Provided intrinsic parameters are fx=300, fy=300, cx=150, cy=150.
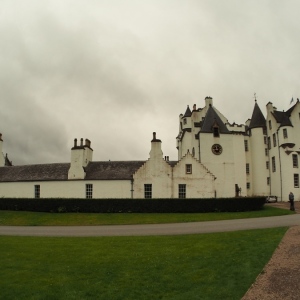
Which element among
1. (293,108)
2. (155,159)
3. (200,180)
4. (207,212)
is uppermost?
(293,108)

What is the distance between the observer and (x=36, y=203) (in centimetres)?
3719

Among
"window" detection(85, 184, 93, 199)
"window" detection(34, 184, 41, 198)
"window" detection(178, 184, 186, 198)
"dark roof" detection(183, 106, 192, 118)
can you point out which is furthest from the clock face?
"window" detection(34, 184, 41, 198)

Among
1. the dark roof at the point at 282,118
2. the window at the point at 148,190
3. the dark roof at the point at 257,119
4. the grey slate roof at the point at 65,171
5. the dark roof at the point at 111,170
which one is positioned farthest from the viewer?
the dark roof at the point at 257,119

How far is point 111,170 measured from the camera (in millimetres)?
41781

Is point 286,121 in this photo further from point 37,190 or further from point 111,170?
point 37,190

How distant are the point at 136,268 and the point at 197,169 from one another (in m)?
28.9

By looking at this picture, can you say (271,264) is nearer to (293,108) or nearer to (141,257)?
(141,257)

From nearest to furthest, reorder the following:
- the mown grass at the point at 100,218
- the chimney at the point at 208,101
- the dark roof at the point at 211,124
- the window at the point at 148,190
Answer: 1. the mown grass at the point at 100,218
2. the window at the point at 148,190
3. the dark roof at the point at 211,124
4. the chimney at the point at 208,101

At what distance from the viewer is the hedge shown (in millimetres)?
33906

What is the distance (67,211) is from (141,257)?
25417mm

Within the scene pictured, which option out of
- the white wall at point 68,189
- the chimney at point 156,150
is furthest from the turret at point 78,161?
the chimney at point 156,150

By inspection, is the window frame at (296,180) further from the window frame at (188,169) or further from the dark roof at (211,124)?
the window frame at (188,169)

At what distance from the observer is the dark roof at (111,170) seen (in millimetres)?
40469

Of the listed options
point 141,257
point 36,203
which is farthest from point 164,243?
point 36,203
